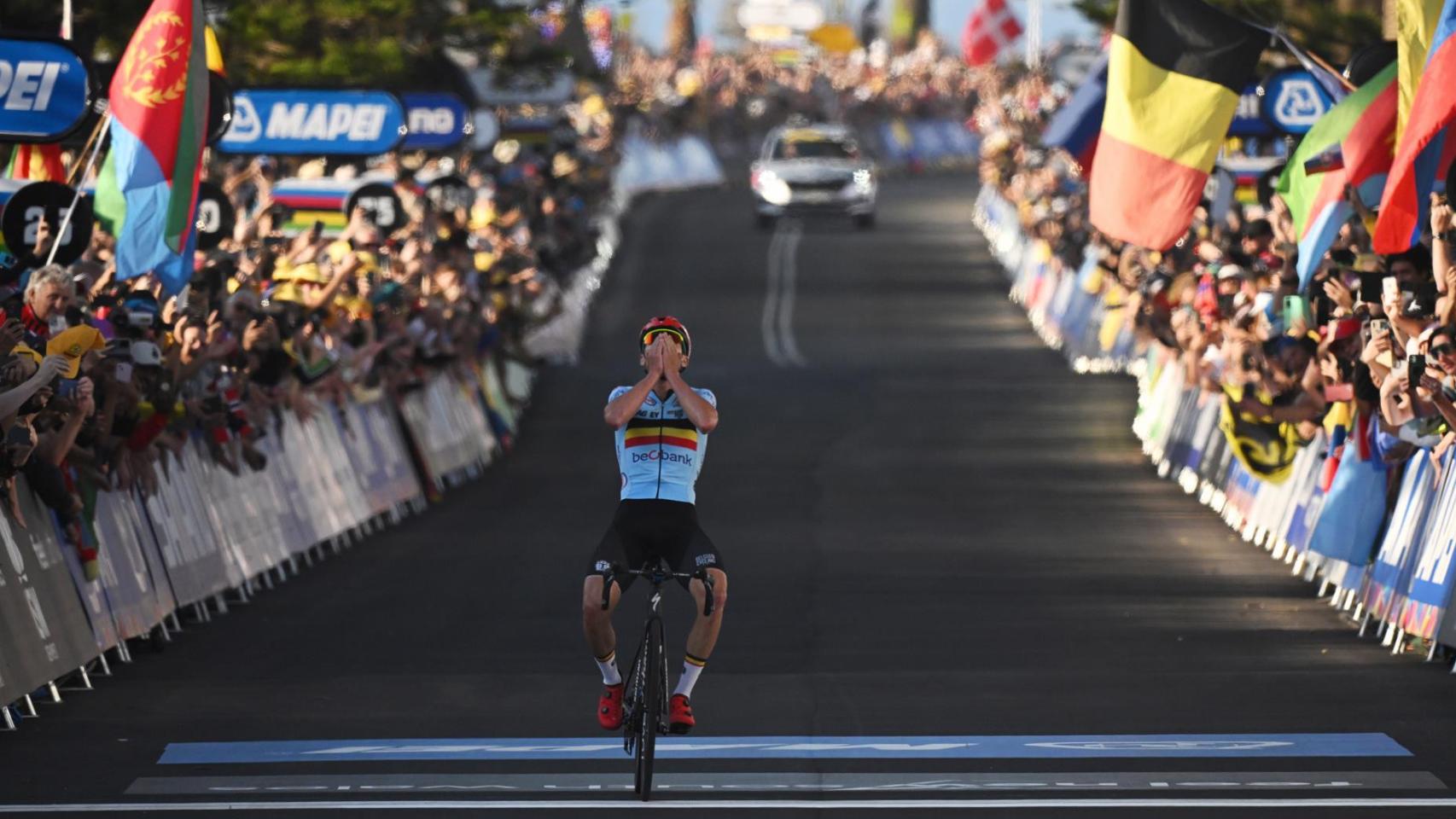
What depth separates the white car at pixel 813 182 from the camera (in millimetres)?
63594

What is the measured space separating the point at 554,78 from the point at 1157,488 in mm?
21074

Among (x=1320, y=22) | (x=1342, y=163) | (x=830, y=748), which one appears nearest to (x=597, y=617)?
(x=830, y=748)

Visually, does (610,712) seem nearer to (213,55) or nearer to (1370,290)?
(1370,290)

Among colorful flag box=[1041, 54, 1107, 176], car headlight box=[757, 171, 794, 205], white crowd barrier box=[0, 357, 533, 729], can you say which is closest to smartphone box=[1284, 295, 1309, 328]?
colorful flag box=[1041, 54, 1107, 176]

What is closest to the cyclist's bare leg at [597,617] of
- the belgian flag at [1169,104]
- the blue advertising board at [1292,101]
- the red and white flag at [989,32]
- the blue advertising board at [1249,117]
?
the belgian flag at [1169,104]

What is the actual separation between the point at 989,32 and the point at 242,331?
61392mm

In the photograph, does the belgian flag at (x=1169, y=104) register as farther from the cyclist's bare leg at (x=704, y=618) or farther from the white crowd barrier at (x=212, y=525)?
the cyclist's bare leg at (x=704, y=618)

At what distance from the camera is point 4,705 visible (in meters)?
13.9

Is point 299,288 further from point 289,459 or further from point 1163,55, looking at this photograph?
point 1163,55

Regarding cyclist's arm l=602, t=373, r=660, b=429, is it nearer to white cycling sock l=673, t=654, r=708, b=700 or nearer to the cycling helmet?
the cycling helmet

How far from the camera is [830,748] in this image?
44.0 ft

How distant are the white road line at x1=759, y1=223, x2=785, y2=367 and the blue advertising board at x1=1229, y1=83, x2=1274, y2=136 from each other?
1449cm

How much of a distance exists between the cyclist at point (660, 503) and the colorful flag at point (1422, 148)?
5.77m

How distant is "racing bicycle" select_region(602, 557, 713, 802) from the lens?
11945mm
